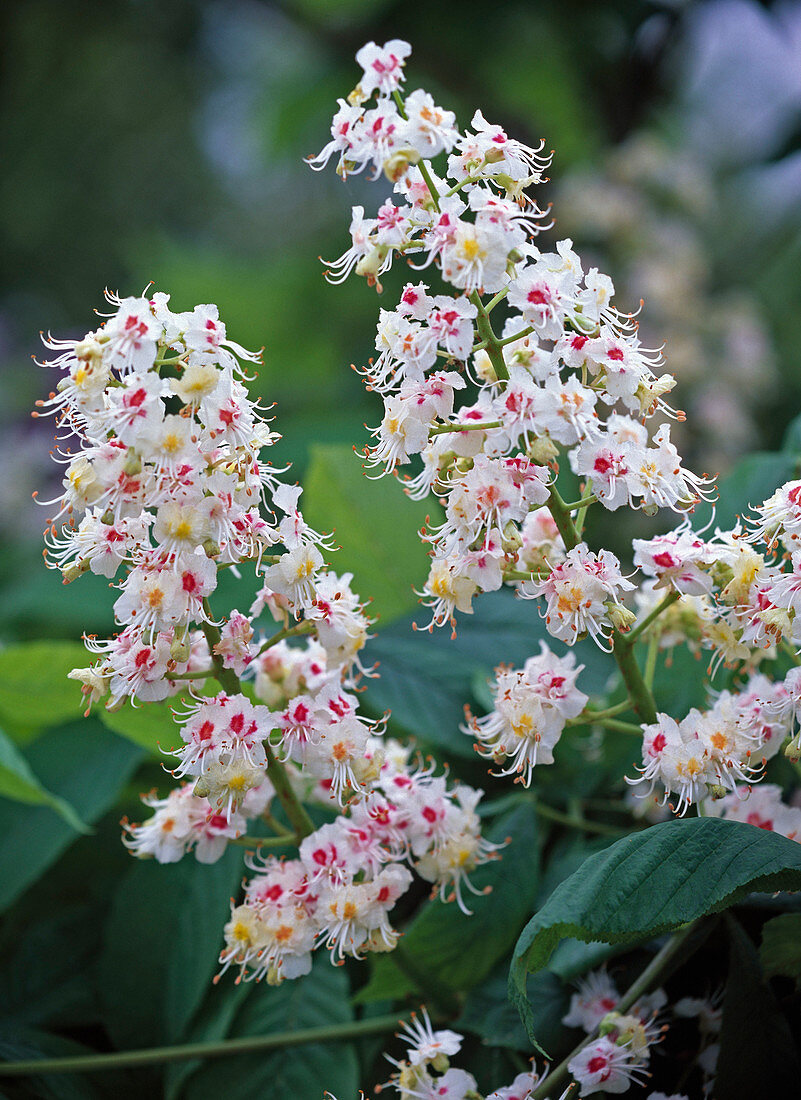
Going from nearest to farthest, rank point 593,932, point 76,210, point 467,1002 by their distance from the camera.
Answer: point 593,932
point 467,1002
point 76,210

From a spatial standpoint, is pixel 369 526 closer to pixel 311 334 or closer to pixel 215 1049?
pixel 215 1049

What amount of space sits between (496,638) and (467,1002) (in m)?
0.24

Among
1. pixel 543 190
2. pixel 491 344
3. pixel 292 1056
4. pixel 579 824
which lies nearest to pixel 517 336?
pixel 491 344

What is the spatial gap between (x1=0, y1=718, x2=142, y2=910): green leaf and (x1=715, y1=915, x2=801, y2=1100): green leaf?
0.41 m

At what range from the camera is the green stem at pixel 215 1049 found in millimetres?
563

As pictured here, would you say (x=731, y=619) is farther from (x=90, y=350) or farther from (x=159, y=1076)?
(x=159, y=1076)

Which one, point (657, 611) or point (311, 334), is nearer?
point (657, 611)

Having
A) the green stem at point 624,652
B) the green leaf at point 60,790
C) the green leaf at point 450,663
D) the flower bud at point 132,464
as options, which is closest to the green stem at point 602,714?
the green stem at point 624,652

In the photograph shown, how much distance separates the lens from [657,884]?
0.40m

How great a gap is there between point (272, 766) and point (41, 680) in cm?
30

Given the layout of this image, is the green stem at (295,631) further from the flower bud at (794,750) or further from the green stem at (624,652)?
the flower bud at (794,750)

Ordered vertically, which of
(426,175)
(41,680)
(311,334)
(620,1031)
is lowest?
(620,1031)

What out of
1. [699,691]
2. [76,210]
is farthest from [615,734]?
[76,210]

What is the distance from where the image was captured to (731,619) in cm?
46
